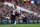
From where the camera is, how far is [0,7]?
1353 centimetres

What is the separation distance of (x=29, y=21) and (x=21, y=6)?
7.82ft

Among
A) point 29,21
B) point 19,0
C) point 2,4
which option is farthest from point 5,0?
point 29,21

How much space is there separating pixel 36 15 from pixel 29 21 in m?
1.57

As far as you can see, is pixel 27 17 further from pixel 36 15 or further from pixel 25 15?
pixel 36 15

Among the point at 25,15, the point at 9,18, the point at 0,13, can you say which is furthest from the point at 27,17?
the point at 0,13

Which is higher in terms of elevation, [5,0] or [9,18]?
[5,0]

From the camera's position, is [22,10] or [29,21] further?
[22,10]

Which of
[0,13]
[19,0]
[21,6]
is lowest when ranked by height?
[0,13]

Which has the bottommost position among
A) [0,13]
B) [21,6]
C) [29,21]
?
[29,21]

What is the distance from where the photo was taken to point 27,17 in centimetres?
1349

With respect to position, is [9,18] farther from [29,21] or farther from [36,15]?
[36,15]

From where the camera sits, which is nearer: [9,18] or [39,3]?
[9,18]

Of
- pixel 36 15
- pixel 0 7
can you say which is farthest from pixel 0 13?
pixel 36 15

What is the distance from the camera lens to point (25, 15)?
13602 millimetres
